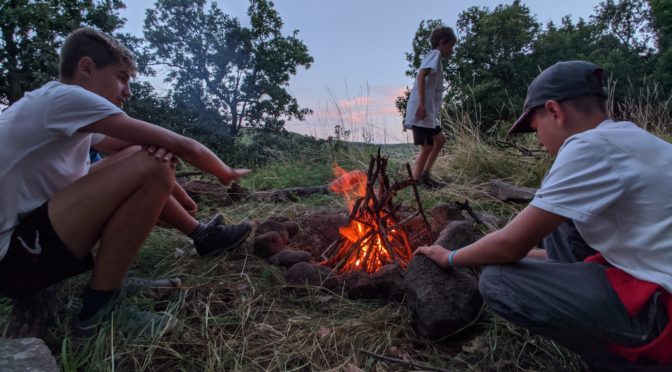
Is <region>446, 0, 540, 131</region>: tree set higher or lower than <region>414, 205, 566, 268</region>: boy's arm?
higher

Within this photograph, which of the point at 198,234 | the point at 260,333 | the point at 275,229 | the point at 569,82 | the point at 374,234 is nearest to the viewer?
the point at 569,82

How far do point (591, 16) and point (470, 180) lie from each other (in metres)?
25.8

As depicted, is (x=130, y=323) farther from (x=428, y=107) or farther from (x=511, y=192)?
(x=428, y=107)

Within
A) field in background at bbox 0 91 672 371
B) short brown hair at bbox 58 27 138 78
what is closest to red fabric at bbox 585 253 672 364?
field in background at bbox 0 91 672 371

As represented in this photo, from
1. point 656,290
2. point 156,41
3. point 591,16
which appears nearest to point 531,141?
point 656,290

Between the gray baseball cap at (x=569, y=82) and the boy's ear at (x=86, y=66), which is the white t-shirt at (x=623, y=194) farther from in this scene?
the boy's ear at (x=86, y=66)

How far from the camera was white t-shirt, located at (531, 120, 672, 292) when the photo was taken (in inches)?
55.4

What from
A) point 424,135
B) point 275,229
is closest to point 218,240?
point 275,229

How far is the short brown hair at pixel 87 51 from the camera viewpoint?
2.15 metres

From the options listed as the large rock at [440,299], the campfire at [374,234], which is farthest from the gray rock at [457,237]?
the campfire at [374,234]

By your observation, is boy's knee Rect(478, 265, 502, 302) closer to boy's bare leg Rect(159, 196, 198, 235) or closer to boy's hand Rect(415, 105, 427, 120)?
boy's bare leg Rect(159, 196, 198, 235)

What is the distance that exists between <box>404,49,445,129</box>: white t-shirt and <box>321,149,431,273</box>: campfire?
2.91 meters

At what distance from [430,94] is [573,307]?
434 centimetres

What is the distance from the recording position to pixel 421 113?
17.8 ft
